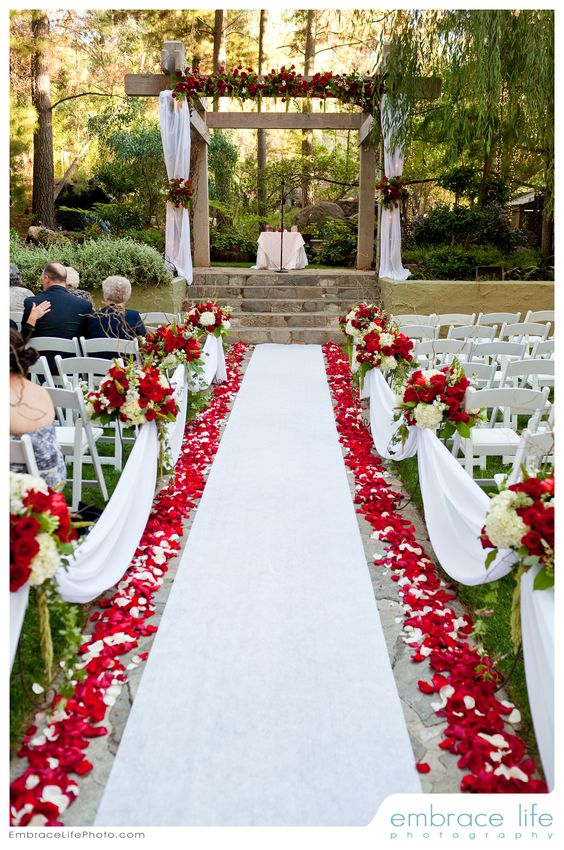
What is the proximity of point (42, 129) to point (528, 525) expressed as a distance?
1572cm

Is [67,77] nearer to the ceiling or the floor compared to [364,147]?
nearer to the ceiling

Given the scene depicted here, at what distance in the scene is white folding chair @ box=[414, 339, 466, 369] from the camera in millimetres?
6148

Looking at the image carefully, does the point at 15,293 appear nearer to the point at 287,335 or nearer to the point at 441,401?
the point at 441,401

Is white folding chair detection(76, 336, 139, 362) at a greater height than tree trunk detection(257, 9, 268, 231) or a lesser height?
lesser

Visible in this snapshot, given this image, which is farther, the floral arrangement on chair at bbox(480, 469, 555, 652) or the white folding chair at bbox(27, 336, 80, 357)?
the white folding chair at bbox(27, 336, 80, 357)

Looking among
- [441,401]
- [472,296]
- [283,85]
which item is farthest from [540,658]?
[283,85]

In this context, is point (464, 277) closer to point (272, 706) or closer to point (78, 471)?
point (78, 471)

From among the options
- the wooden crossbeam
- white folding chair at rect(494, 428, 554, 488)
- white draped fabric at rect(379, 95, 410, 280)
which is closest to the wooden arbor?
the wooden crossbeam

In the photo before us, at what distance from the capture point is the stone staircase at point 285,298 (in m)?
11.4

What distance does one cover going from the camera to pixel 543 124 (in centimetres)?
945

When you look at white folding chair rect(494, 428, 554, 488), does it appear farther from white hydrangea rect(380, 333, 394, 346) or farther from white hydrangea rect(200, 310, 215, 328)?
white hydrangea rect(200, 310, 215, 328)

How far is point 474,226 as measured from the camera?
1255 centimetres

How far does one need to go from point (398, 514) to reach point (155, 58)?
22482 millimetres
